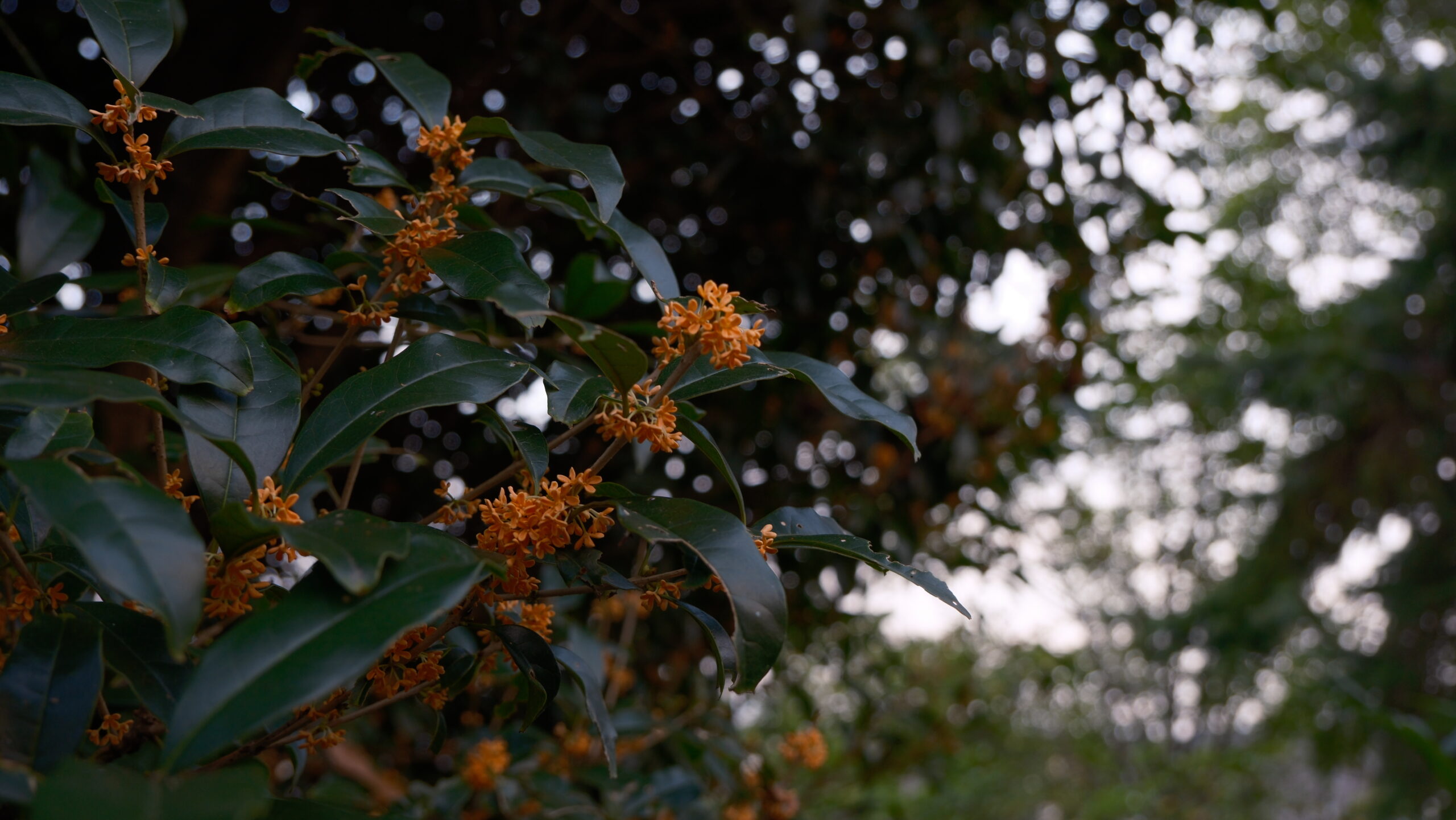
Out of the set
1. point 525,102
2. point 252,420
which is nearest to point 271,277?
point 252,420

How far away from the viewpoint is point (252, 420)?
1.87ft

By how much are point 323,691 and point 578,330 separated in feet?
0.72

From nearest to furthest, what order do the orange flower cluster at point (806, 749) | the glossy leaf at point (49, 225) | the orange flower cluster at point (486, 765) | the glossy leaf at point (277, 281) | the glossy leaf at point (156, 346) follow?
1. the glossy leaf at point (156, 346)
2. the glossy leaf at point (277, 281)
3. the glossy leaf at point (49, 225)
4. the orange flower cluster at point (486, 765)
5. the orange flower cluster at point (806, 749)

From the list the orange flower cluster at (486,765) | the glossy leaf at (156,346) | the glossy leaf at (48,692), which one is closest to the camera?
the glossy leaf at (48,692)

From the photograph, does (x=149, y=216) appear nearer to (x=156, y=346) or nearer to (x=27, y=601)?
(x=156, y=346)

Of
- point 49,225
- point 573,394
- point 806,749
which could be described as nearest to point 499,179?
point 573,394

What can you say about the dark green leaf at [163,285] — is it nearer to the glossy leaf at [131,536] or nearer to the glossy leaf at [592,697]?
the glossy leaf at [131,536]

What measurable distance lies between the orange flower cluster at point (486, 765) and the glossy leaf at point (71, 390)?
0.83m

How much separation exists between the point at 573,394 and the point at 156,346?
25 centimetres

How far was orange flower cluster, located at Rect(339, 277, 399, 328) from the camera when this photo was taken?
0.67m

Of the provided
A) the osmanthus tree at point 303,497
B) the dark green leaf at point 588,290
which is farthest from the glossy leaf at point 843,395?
the dark green leaf at point 588,290

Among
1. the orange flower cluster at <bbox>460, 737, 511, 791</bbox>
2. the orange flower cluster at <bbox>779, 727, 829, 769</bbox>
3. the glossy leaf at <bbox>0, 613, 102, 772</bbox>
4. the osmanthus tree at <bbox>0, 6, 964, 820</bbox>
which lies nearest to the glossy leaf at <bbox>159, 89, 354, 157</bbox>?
the osmanthus tree at <bbox>0, 6, 964, 820</bbox>

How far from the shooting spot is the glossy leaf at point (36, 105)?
1.89ft

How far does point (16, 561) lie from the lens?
0.51 meters
